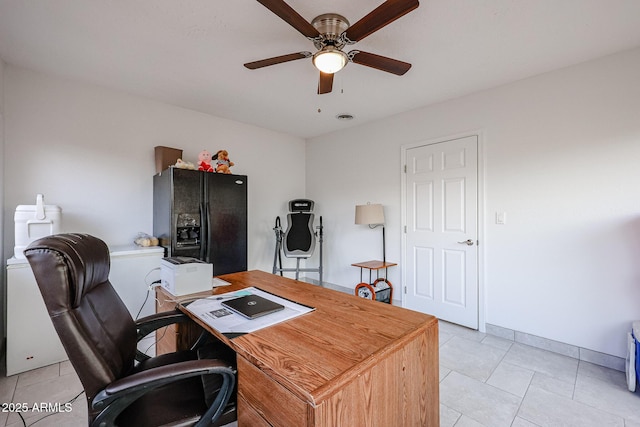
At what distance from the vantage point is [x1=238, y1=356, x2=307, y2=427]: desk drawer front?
2.68 feet

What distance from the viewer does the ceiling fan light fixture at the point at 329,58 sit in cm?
182

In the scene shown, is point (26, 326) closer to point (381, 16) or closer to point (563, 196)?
point (381, 16)

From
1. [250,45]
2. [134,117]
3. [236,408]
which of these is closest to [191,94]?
[134,117]

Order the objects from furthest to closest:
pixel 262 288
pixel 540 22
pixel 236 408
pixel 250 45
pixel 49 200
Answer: pixel 49 200
pixel 250 45
pixel 540 22
pixel 262 288
pixel 236 408

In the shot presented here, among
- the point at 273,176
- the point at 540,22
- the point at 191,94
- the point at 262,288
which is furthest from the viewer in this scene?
the point at 273,176

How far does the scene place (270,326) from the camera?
1.21 metres

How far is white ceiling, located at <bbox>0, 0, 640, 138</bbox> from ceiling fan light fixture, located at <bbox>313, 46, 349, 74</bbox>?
0.28 meters

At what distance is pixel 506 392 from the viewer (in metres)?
2.05

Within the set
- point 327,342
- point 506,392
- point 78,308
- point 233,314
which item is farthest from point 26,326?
point 506,392

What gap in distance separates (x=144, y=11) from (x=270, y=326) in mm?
2192

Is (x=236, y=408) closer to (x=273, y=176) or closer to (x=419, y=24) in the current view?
(x=419, y=24)

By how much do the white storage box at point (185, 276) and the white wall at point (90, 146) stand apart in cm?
189

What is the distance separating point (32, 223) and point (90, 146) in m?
1.00

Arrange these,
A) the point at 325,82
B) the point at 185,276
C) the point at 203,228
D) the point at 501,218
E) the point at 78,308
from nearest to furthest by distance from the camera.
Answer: the point at 78,308, the point at 185,276, the point at 325,82, the point at 501,218, the point at 203,228
